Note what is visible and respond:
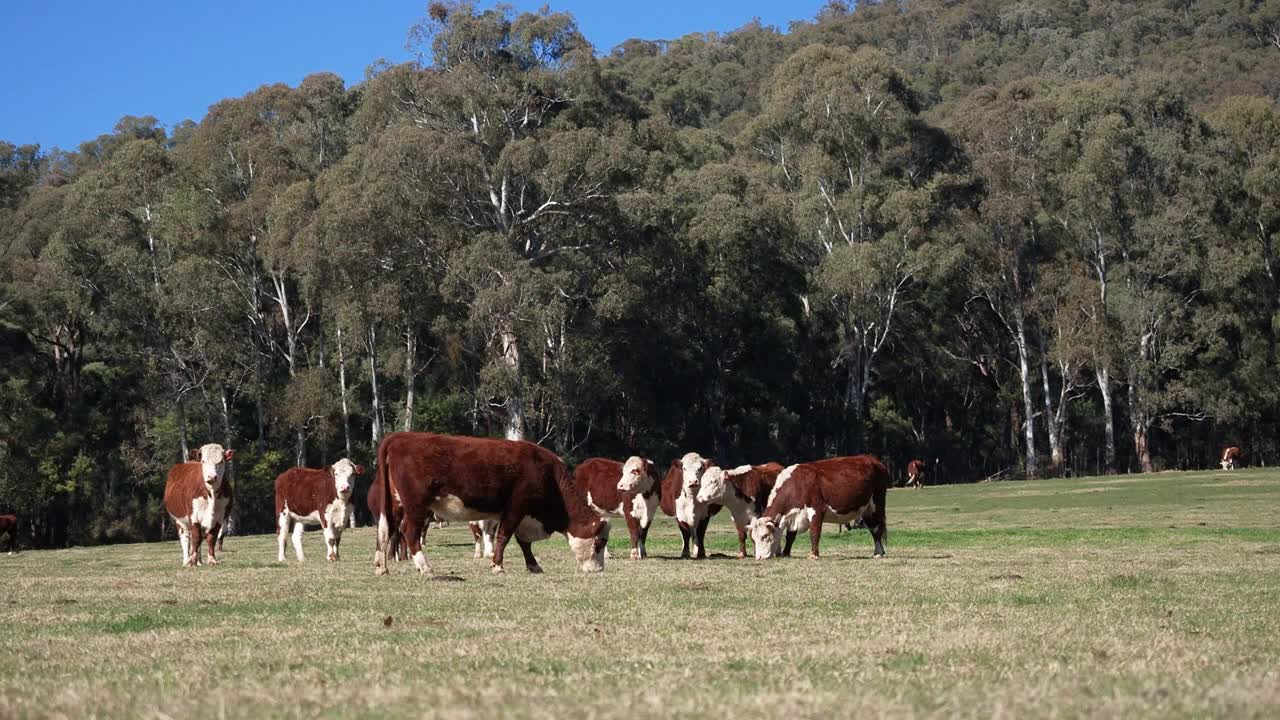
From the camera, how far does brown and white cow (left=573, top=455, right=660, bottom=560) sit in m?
22.6

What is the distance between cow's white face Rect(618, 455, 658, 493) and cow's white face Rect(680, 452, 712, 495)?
62 centimetres

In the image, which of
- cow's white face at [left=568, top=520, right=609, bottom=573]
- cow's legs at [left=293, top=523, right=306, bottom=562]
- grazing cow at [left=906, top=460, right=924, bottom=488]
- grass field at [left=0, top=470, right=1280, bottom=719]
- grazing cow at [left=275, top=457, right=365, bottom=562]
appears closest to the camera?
grass field at [left=0, top=470, right=1280, bottom=719]

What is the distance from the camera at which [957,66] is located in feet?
449

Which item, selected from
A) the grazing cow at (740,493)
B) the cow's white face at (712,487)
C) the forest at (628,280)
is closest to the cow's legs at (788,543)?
the grazing cow at (740,493)

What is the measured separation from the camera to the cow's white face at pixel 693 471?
22703 mm

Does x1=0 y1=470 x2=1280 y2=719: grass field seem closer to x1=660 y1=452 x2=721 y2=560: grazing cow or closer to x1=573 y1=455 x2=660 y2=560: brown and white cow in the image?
x1=660 y1=452 x2=721 y2=560: grazing cow

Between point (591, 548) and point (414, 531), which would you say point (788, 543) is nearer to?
point (591, 548)

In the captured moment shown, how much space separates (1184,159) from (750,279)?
22.8m

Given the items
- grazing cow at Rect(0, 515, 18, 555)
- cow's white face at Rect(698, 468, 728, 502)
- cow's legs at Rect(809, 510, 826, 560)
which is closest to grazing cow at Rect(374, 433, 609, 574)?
cow's white face at Rect(698, 468, 728, 502)

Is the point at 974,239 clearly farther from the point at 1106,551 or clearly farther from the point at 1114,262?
the point at 1106,551

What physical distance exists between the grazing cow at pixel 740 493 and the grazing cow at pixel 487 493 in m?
4.80

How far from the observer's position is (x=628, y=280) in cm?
5747

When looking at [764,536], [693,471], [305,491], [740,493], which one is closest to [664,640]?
[764,536]


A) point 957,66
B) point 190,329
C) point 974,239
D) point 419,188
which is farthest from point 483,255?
point 957,66
